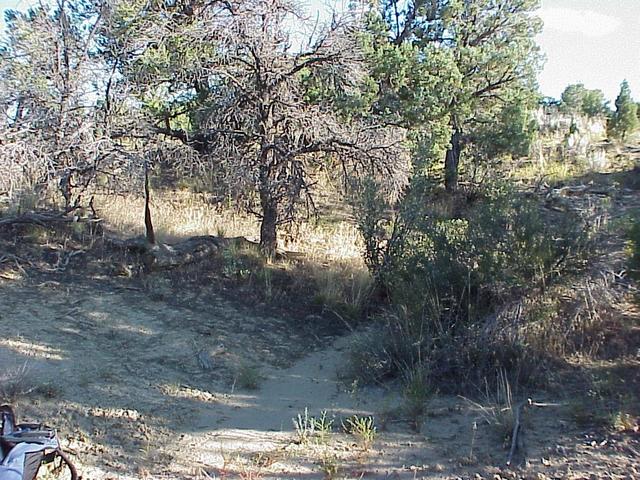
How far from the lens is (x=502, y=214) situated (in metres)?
7.15

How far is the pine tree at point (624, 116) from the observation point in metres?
19.5

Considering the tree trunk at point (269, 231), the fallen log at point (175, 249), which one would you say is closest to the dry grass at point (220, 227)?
the tree trunk at point (269, 231)

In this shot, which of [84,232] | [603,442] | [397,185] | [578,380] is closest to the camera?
[603,442]

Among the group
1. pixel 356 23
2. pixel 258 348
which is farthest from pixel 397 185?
pixel 258 348

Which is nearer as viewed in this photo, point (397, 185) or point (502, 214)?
point (502, 214)

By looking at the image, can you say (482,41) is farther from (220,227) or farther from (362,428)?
(362,428)

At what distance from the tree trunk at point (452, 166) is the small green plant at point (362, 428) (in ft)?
34.2

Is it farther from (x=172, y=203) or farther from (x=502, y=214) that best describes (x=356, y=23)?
(x=172, y=203)

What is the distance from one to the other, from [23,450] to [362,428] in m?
2.52

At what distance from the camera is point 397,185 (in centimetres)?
958

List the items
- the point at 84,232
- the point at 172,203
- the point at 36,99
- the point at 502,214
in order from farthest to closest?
the point at 172,203, the point at 84,232, the point at 36,99, the point at 502,214

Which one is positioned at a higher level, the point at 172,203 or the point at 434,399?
the point at 172,203

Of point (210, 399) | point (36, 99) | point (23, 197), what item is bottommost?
point (210, 399)

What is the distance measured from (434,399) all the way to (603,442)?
5.17ft
